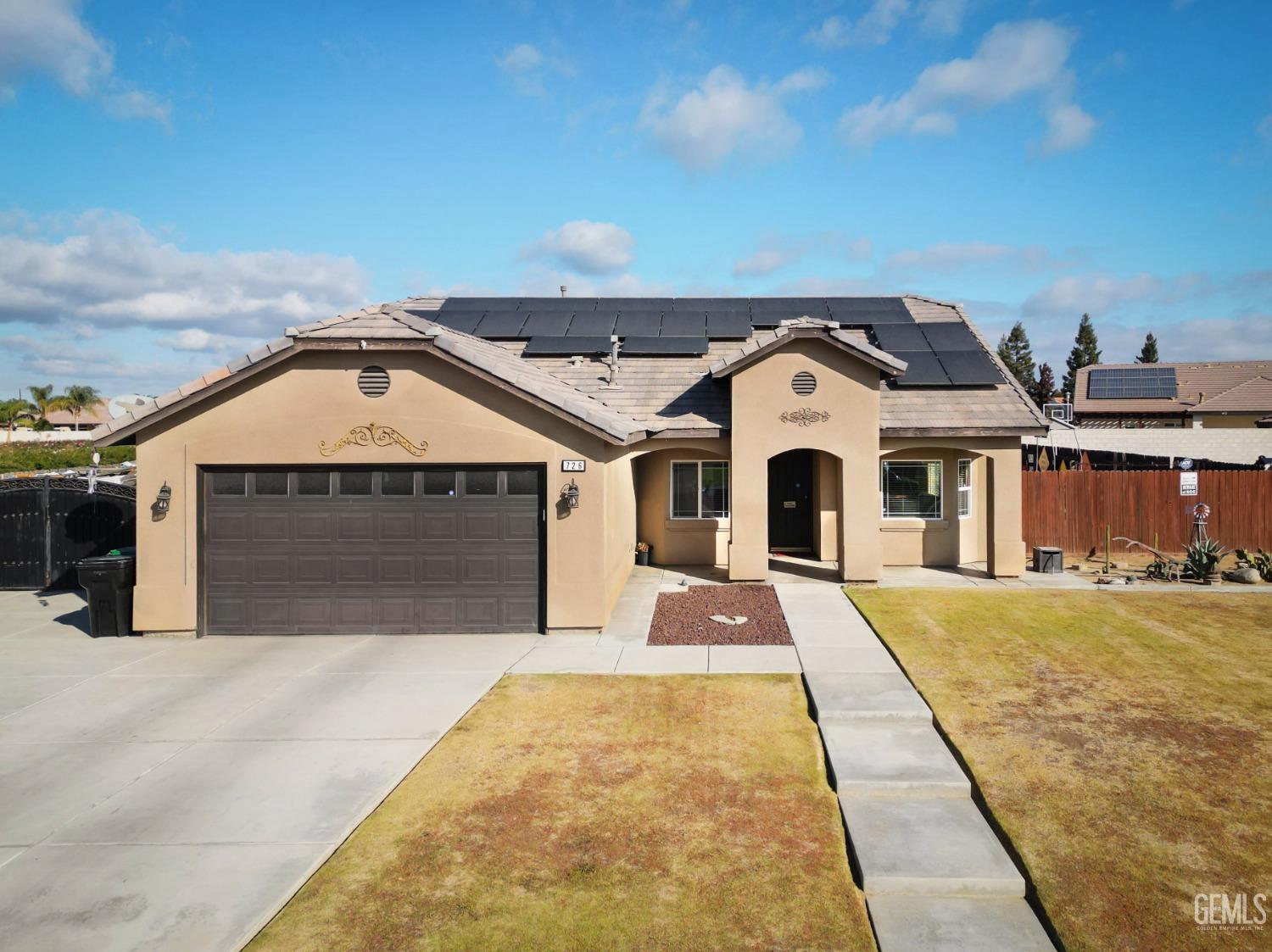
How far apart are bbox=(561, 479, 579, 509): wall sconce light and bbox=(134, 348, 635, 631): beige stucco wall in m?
0.09

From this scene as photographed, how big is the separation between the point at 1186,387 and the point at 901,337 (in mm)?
27622

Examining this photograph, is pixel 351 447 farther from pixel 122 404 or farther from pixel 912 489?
pixel 912 489

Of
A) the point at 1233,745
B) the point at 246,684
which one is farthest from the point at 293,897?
the point at 1233,745

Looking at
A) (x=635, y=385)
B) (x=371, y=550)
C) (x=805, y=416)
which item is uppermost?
(x=635, y=385)

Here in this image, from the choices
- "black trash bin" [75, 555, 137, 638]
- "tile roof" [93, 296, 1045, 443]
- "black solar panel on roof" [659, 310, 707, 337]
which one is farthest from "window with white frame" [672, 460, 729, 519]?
"black trash bin" [75, 555, 137, 638]

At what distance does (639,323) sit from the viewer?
19844 mm

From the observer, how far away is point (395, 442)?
11.5 meters

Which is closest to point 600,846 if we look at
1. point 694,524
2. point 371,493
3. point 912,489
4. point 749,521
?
point 371,493

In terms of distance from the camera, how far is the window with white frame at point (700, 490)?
16875 millimetres

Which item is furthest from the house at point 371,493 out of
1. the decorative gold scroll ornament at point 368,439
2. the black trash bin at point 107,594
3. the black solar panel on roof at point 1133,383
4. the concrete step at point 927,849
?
the black solar panel on roof at point 1133,383

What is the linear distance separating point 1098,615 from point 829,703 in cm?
677

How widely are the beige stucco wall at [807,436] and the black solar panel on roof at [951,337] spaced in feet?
14.5

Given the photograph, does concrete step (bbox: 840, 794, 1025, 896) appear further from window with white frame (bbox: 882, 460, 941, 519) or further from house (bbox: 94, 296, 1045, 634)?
window with white frame (bbox: 882, 460, 941, 519)

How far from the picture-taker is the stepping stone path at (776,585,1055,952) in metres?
4.77
